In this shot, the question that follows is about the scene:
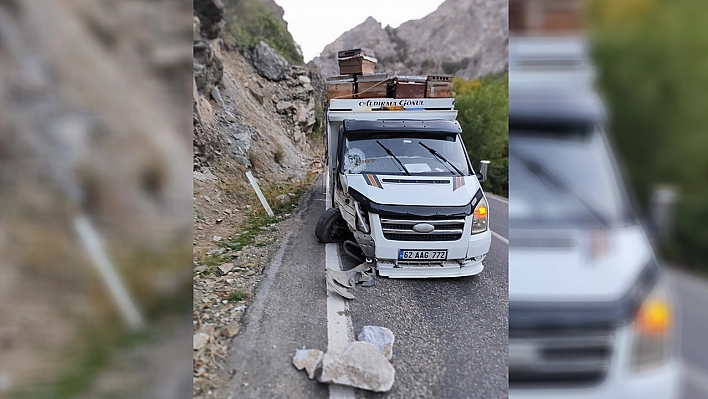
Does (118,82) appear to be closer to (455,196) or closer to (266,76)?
(266,76)

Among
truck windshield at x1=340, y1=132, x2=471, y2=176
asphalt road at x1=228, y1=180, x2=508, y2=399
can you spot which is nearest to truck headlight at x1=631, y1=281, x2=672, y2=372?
asphalt road at x1=228, y1=180, x2=508, y2=399

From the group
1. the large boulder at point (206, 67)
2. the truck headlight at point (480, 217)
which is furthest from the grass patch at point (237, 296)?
the truck headlight at point (480, 217)

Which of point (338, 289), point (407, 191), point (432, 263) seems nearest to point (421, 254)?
point (432, 263)

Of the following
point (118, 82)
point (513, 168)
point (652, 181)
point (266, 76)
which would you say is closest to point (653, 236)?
point (652, 181)

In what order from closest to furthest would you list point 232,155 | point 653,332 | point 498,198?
point 653,332 → point 498,198 → point 232,155

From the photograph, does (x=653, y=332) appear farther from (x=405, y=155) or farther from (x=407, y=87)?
(x=407, y=87)

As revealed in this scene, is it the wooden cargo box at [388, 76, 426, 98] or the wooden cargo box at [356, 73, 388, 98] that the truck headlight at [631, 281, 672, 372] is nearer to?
the wooden cargo box at [388, 76, 426, 98]

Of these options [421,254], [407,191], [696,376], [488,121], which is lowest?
[696,376]
